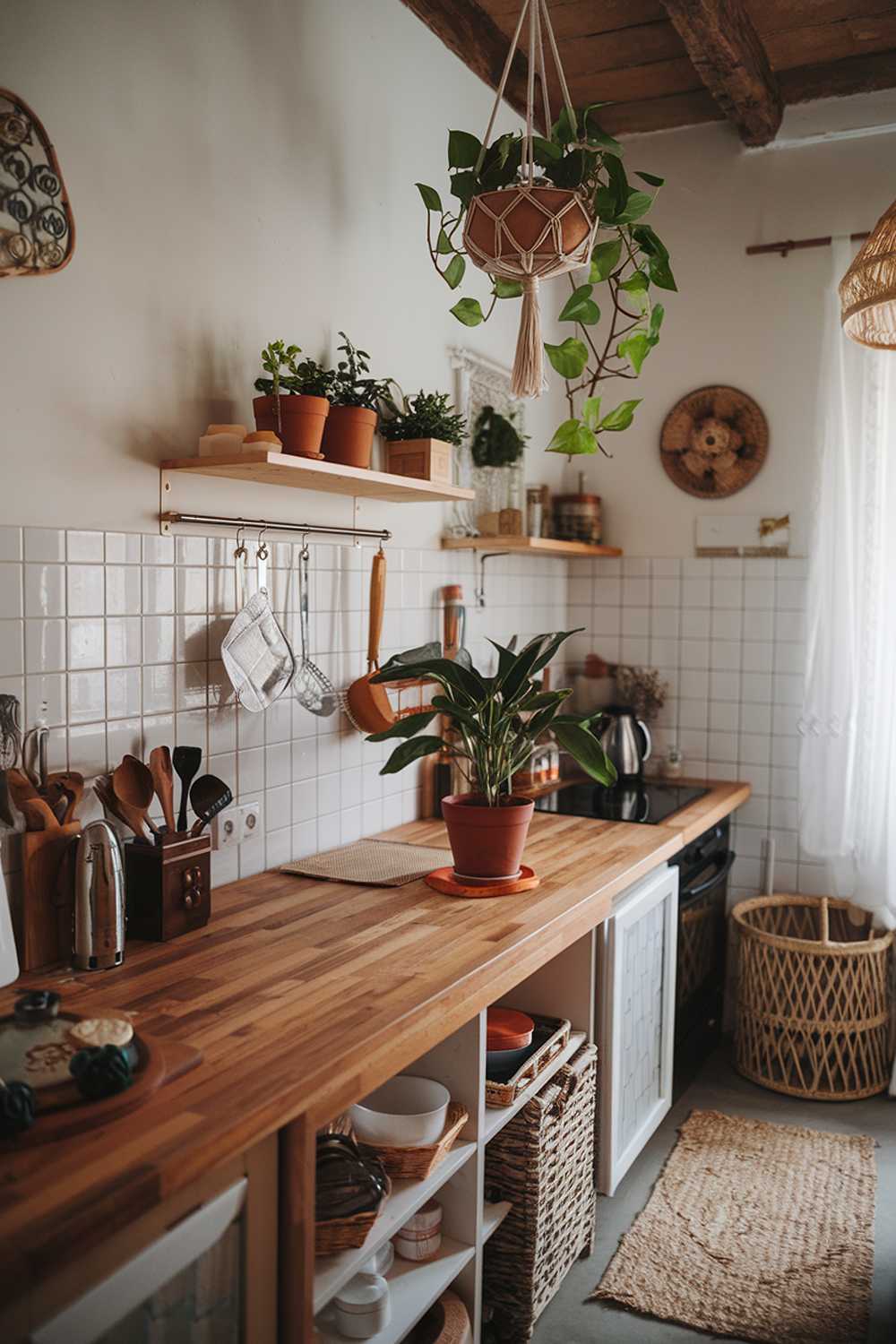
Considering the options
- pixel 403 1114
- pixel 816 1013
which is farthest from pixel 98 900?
pixel 816 1013

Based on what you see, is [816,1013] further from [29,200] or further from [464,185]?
[29,200]

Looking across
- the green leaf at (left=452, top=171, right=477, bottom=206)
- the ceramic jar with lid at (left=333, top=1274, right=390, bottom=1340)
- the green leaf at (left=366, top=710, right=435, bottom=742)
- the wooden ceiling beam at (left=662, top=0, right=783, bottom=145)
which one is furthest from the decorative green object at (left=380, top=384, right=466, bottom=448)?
the ceramic jar with lid at (left=333, top=1274, right=390, bottom=1340)

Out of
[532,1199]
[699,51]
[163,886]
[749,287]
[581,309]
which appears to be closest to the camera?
[163,886]

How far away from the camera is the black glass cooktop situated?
2.99 metres

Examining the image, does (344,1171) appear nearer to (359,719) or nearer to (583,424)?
(359,719)

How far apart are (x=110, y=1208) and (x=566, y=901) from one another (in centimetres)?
122

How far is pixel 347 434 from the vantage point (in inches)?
88.5

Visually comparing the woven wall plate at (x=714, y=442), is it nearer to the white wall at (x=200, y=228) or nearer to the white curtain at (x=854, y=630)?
the white curtain at (x=854, y=630)

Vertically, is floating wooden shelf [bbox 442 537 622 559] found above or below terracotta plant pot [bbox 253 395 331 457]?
below

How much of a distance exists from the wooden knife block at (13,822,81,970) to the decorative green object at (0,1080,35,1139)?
0.54 meters

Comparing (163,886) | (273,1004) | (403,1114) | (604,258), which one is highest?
(604,258)

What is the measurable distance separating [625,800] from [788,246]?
182 centimetres

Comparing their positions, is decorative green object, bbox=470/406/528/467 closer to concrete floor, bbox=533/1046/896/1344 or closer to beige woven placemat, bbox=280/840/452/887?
beige woven placemat, bbox=280/840/452/887

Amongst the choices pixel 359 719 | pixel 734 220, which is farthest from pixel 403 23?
pixel 359 719
